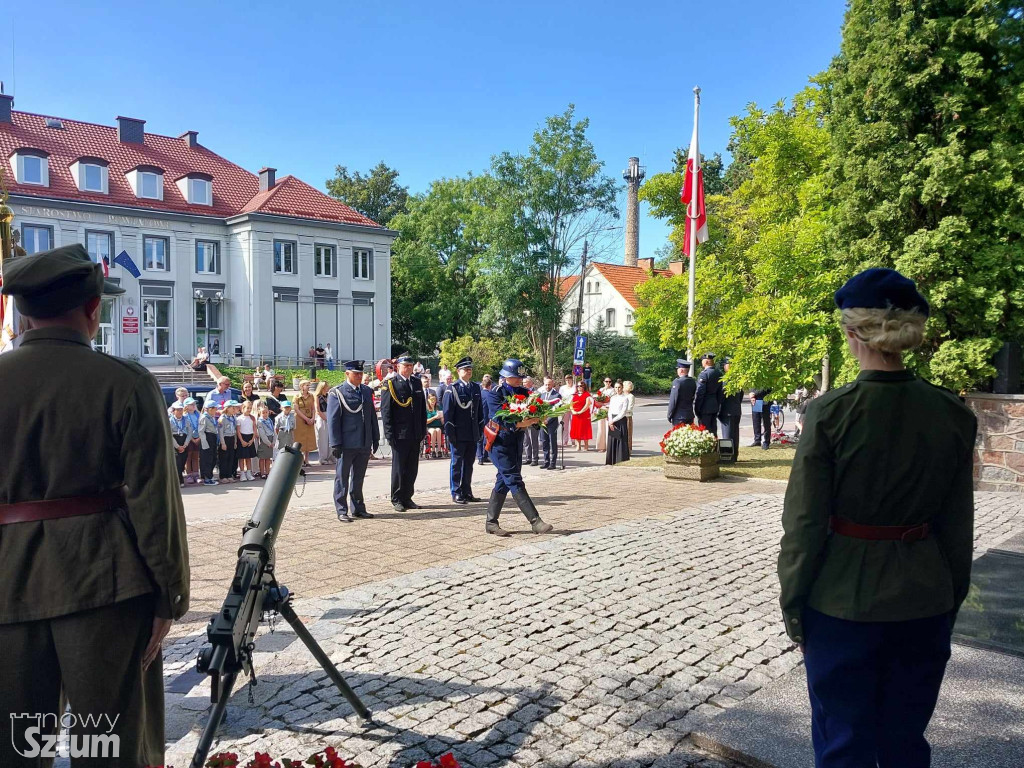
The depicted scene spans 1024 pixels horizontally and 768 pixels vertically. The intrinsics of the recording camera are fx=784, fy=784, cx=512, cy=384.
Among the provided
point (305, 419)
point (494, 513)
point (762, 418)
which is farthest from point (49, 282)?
point (762, 418)

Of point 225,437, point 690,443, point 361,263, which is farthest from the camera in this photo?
point 361,263

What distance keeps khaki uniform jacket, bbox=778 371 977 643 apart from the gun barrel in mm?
2190

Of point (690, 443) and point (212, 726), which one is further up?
point (690, 443)

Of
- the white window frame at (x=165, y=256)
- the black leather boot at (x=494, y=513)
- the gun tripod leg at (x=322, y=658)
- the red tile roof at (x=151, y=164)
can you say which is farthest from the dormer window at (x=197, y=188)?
the gun tripod leg at (x=322, y=658)

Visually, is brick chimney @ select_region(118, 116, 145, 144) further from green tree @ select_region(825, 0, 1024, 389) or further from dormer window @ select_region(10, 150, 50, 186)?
green tree @ select_region(825, 0, 1024, 389)

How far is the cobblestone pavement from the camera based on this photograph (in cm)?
397

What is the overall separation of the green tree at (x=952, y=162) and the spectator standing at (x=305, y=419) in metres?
10.6

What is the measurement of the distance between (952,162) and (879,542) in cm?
1099

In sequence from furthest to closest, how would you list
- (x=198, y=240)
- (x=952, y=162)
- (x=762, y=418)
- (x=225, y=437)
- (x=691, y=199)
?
1. (x=198, y=240)
2. (x=762, y=418)
3. (x=691, y=199)
4. (x=225, y=437)
5. (x=952, y=162)

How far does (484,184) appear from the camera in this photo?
150 ft

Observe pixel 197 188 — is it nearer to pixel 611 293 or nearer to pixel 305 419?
pixel 611 293

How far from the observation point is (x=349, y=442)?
1041 cm

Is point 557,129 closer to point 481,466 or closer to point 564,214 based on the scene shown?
point 564,214

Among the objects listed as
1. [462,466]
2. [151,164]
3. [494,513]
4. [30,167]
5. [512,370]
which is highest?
[151,164]
